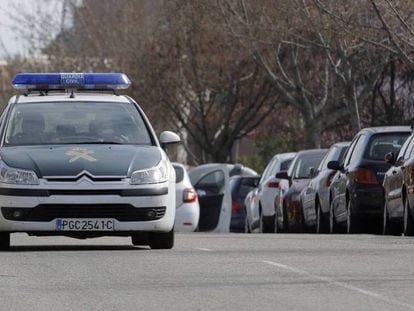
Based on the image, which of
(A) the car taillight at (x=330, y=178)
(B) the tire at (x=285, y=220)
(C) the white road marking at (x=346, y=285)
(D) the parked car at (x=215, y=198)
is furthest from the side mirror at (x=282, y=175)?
(C) the white road marking at (x=346, y=285)

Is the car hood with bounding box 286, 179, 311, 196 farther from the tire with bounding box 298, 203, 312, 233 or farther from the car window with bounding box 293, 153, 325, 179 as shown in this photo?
the tire with bounding box 298, 203, 312, 233

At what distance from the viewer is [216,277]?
42.0 ft

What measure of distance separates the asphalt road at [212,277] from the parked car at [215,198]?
1360cm

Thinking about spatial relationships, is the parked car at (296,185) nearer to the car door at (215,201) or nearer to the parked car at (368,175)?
the car door at (215,201)

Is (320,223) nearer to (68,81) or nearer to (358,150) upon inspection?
(358,150)

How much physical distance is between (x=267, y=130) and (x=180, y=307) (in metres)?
48.9

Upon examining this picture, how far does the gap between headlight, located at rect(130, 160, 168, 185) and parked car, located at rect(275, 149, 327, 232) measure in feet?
38.2

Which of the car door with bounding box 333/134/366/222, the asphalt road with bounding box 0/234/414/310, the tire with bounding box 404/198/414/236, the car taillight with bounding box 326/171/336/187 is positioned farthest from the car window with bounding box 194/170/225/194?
the asphalt road with bounding box 0/234/414/310

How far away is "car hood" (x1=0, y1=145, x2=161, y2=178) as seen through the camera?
16250 mm

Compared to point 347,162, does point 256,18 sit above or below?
above

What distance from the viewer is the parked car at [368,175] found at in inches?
914

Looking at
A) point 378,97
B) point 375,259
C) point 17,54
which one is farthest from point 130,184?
point 17,54

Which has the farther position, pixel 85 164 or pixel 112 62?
pixel 112 62

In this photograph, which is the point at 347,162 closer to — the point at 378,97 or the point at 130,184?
the point at 130,184
